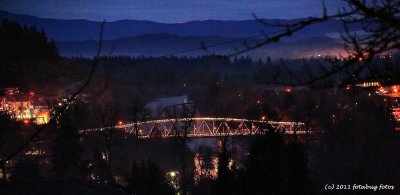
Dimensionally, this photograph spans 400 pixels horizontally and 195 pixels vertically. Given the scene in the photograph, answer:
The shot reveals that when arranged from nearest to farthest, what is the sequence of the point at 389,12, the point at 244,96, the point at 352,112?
the point at 389,12, the point at 352,112, the point at 244,96

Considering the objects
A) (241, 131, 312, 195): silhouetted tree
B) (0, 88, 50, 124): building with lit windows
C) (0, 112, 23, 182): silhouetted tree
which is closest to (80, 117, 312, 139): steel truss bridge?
(0, 88, 50, 124): building with lit windows

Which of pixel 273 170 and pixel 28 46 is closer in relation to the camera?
pixel 273 170

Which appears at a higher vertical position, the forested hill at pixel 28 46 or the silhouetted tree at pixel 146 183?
the forested hill at pixel 28 46

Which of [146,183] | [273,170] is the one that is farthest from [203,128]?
[273,170]

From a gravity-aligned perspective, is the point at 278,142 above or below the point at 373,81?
below

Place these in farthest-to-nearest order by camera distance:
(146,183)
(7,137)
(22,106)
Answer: (22,106) < (7,137) < (146,183)

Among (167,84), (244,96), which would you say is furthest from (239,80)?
(244,96)

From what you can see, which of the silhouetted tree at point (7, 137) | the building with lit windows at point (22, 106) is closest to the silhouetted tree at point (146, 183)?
the silhouetted tree at point (7, 137)

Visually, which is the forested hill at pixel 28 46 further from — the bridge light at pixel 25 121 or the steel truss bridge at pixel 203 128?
the steel truss bridge at pixel 203 128

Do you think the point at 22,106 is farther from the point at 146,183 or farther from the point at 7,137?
the point at 146,183

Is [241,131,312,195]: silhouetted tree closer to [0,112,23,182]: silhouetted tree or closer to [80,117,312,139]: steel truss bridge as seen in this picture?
[80,117,312,139]: steel truss bridge

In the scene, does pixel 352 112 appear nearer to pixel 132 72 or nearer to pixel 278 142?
pixel 278 142
